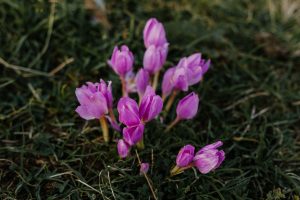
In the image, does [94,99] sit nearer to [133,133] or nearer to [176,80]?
[133,133]

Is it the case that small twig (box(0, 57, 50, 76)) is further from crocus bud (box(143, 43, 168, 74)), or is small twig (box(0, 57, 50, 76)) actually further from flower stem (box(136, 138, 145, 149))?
flower stem (box(136, 138, 145, 149))

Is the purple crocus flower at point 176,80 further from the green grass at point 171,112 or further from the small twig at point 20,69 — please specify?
the small twig at point 20,69

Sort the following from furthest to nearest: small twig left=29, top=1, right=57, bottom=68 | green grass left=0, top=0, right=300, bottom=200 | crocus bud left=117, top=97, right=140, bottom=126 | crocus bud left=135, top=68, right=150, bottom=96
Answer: small twig left=29, top=1, right=57, bottom=68
crocus bud left=135, top=68, right=150, bottom=96
green grass left=0, top=0, right=300, bottom=200
crocus bud left=117, top=97, right=140, bottom=126

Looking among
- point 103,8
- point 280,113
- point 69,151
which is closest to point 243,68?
point 280,113

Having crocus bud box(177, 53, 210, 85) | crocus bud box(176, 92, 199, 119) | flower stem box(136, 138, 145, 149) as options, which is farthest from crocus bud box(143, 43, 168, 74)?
→ flower stem box(136, 138, 145, 149)

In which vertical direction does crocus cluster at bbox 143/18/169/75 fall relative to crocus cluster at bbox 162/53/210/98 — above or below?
above

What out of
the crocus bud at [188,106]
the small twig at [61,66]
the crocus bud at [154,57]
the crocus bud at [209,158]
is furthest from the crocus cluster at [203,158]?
the small twig at [61,66]

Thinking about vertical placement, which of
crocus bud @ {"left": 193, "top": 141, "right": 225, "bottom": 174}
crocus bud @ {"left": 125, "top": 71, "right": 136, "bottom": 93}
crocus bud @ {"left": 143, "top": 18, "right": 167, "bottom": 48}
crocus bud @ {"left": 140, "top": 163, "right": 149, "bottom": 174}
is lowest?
crocus bud @ {"left": 140, "top": 163, "right": 149, "bottom": 174}
